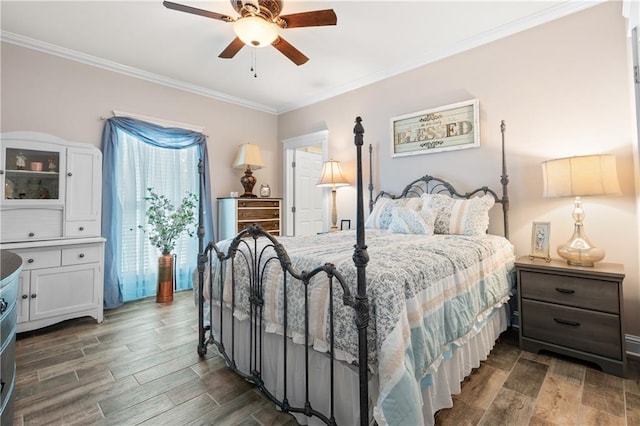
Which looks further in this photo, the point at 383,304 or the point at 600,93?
the point at 600,93

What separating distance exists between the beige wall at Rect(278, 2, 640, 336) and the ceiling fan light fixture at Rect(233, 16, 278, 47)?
1.91 metres

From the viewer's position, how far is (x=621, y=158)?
225 cm

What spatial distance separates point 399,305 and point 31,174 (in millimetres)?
3485

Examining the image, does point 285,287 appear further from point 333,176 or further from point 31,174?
point 31,174

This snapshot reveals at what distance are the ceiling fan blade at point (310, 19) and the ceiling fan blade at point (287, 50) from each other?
0.61 ft

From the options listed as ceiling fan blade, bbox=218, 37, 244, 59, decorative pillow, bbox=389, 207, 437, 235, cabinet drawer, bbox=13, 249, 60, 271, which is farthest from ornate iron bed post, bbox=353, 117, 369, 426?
cabinet drawer, bbox=13, 249, 60, 271

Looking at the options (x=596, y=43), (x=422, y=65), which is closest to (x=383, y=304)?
(x=596, y=43)

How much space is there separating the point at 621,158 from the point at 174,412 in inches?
138

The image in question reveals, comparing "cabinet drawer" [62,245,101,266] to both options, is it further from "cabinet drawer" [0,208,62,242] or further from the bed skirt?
the bed skirt

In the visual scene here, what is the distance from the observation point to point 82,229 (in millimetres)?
2947

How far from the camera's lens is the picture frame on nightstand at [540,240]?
242 centimetres

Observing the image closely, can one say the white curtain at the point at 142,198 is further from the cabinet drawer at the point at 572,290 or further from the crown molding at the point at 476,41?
the cabinet drawer at the point at 572,290

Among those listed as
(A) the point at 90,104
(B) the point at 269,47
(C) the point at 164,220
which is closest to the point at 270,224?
(C) the point at 164,220

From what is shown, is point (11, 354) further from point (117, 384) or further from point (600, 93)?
point (600, 93)
